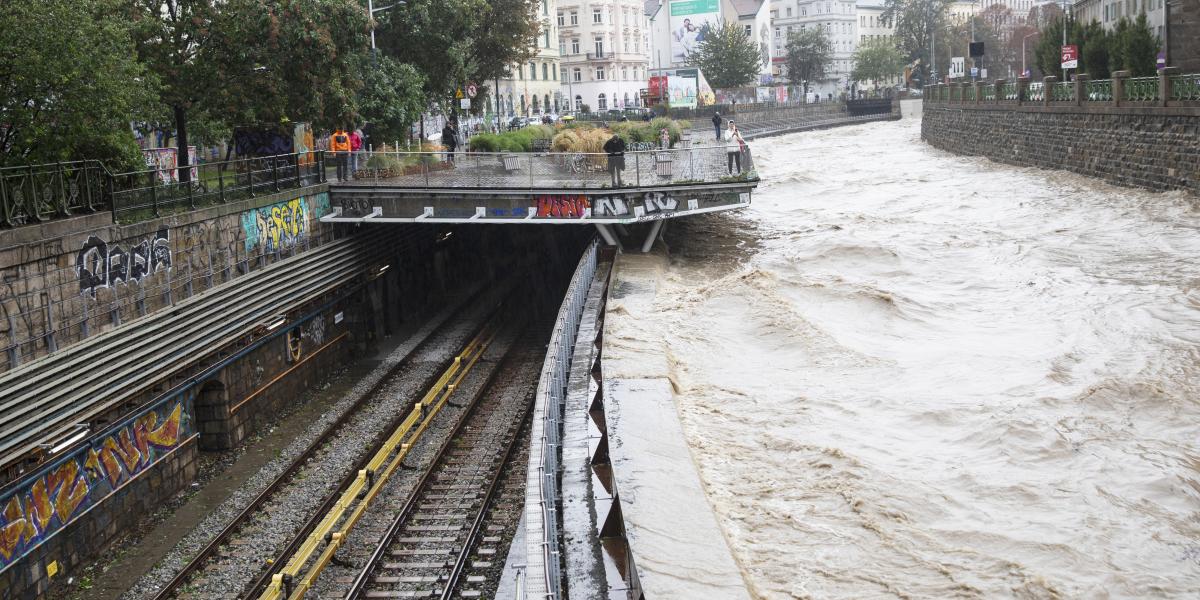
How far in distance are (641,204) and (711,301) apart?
4.18 meters

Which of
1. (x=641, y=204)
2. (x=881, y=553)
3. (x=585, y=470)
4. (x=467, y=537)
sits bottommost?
(x=467, y=537)

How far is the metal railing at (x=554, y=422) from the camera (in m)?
10.4

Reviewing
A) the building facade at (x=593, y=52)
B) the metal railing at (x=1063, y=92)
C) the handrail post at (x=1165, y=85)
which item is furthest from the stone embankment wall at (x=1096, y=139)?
the building facade at (x=593, y=52)

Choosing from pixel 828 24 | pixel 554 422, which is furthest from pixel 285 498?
pixel 828 24

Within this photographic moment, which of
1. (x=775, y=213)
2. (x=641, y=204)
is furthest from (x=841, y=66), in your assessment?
(x=641, y=204)

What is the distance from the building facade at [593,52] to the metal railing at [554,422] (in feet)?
299

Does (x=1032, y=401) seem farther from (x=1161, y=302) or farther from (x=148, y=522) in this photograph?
(x=148, y=522)

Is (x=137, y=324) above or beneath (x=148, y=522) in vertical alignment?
above

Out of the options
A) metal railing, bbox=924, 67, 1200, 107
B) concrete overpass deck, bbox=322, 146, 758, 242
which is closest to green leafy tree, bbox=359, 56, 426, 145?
concrete overpass deck, bbox=322, 146, 758, 242

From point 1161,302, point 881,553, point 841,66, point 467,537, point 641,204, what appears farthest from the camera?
point 841,66

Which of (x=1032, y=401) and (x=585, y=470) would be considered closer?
(x=585, y=470)

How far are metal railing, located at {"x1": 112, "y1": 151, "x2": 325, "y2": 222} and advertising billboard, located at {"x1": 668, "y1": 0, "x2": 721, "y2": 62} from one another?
89.4m

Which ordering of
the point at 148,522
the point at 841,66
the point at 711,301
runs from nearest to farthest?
1. the point at 148,522
2. the point at 711,301
3. the point at 841,66

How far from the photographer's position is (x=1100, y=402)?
722 inches
